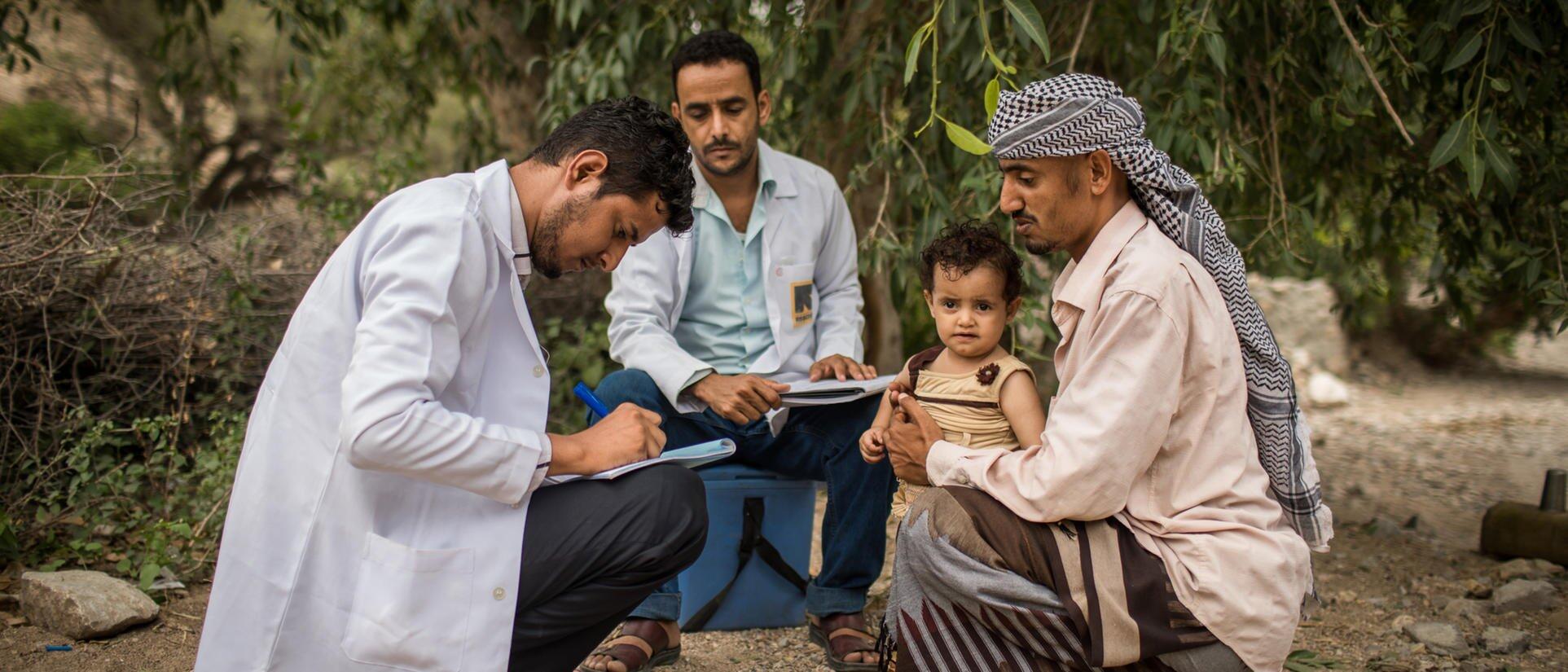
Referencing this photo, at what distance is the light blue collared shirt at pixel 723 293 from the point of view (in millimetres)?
3355

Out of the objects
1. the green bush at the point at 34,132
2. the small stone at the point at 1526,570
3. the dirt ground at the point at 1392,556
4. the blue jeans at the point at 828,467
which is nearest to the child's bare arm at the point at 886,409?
the blue jeans at the point at 828,467

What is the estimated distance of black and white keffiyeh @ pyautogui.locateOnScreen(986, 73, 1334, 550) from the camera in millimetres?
2146

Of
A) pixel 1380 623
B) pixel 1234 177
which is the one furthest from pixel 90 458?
pixel 1380 623

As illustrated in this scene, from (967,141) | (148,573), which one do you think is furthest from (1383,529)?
(148,573)

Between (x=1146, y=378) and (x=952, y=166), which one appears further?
(x=952, y=166)

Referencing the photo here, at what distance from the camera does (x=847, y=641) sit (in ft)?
9.96

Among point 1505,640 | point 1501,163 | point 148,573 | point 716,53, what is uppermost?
point 716,53

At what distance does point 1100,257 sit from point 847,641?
1.32m

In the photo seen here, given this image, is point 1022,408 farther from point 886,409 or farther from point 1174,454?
point 1174,454

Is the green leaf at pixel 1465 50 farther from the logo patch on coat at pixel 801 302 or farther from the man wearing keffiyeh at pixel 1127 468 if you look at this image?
the logo patch on coat at pixel 801 302

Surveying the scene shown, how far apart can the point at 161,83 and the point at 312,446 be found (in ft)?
13.6

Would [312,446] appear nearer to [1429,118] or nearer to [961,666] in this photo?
[961,666]

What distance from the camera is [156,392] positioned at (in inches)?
162

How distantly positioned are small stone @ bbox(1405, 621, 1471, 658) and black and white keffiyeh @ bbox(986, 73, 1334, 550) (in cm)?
122
